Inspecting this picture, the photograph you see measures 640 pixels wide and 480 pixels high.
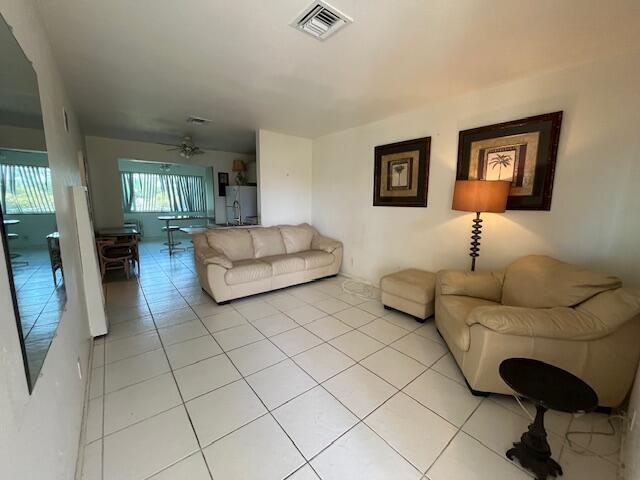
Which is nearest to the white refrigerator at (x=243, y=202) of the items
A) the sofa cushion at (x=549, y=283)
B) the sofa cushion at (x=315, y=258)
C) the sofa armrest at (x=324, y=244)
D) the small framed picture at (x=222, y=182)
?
the small framed picture at (x=222, y=182)

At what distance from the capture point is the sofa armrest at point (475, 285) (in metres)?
2.36

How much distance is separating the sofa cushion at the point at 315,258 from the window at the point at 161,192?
21.7 ft

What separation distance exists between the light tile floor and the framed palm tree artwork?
1612 millimetres

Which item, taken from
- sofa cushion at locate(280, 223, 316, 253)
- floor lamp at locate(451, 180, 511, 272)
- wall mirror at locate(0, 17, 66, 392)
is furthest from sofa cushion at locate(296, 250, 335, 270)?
wall mirror at locate(0, 17, 66, 392)

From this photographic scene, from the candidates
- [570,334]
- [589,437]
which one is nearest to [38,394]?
[570,334]

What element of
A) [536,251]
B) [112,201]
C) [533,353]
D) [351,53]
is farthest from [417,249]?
[112,201]

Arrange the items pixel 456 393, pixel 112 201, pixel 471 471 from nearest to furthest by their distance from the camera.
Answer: pixel 471 471, pixel 456 393, pixel 112 201

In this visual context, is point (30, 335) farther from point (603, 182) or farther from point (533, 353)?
point (603, 182)

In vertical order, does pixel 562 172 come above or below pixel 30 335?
above

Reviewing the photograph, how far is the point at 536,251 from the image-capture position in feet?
7.86

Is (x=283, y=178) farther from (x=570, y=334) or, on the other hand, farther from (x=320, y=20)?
(x=570, y=334)

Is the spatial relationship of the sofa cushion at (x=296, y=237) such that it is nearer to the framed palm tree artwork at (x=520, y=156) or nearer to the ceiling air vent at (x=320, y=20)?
the framed palm tree artwork at (x=520, y=156)

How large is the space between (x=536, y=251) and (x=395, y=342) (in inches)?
61.4

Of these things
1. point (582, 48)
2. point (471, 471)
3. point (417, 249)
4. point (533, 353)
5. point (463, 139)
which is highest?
point (582, 48)
